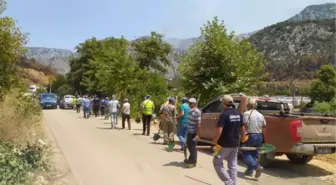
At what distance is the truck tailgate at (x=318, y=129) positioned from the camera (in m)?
10.1

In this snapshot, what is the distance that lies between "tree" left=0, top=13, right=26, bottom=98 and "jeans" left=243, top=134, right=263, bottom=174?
357 inches

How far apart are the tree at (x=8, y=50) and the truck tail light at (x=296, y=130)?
385 inches

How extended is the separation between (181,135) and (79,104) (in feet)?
88.8

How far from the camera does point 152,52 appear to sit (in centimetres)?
3850

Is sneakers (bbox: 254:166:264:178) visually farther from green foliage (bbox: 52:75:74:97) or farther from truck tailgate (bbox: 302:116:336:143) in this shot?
green foliage (bbox: 52:75:74:97)

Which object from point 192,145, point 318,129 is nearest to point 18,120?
point 192,145

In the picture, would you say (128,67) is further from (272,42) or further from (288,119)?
(272,42)

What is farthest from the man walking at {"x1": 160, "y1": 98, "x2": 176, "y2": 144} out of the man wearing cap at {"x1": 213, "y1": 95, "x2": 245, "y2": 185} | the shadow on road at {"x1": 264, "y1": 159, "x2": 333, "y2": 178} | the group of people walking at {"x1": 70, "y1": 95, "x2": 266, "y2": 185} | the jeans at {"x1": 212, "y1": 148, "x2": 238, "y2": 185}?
the man wearing cap at {"x1": 213, "y1": 95, "x2": 245, "y2": 185}

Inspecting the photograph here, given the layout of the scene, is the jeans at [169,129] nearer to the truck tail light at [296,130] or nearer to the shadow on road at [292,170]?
the shadow on road at [292,170]

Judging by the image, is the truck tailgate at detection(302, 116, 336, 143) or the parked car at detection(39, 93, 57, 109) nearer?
the truck tailgate at detection(302, 116, 336, 143)

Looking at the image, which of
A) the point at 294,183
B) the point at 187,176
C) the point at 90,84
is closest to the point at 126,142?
the point at 187,176

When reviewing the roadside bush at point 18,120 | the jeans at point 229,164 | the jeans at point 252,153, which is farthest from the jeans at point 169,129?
the jeans at point 229,164

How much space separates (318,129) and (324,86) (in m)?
51.1

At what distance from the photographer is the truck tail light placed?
1007 cm
